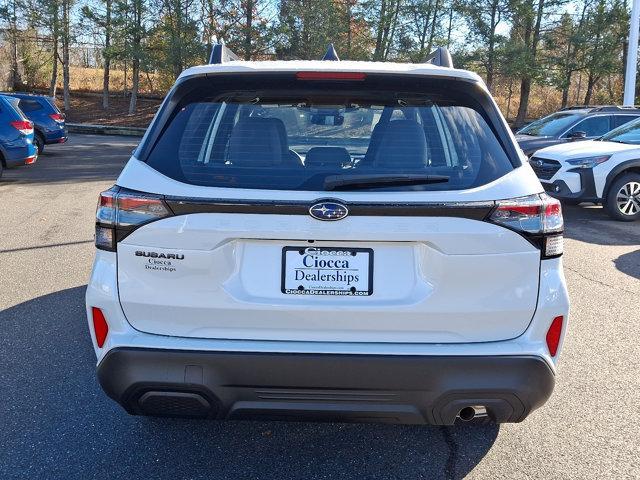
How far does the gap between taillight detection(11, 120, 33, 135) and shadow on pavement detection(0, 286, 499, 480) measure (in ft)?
35.1

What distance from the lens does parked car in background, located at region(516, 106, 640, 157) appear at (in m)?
12.6

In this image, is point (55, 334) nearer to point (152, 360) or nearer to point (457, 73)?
point (152, 360)

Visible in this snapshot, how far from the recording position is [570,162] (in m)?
9.77

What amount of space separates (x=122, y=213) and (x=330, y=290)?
35.6 inches

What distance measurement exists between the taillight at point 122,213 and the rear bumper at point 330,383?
1.54 feet

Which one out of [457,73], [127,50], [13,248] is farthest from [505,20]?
[457,73]

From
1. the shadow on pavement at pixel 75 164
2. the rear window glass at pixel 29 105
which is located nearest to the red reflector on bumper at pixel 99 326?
the shadow on pavement at pixel 75 164

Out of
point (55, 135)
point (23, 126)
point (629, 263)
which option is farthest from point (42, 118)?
point (629, 263)

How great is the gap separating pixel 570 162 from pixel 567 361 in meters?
6.29

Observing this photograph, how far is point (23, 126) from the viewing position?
13.2 m

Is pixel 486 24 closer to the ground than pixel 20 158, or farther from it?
farther from it

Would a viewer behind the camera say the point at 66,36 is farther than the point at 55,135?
Yes

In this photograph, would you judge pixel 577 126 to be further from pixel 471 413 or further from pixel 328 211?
pixel 328 211

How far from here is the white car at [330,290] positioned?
96.8 inches
